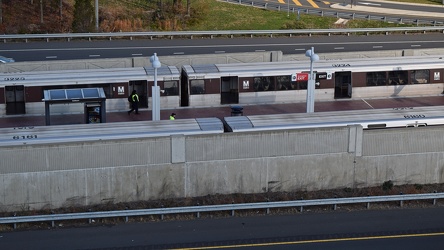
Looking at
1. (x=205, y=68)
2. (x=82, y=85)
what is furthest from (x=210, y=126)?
(x=205, y=68)

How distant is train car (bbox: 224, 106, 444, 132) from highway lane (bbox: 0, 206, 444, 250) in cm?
427

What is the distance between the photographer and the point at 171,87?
96.1ft

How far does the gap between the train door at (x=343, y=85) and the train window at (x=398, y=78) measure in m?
1.92

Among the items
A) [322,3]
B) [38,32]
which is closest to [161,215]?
[38,32]

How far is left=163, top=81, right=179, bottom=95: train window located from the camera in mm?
29173

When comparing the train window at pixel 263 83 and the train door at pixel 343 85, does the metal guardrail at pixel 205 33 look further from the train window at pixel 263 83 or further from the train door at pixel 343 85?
the train window at pixel 263 83

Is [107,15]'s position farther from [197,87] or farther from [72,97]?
[72,97]

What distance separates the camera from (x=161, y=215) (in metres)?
19.2

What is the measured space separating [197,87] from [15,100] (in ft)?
24.0

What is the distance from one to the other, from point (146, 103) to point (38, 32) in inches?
680

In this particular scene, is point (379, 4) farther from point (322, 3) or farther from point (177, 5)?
point (177, 5)

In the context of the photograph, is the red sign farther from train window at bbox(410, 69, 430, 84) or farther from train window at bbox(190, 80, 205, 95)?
train window at bbox(410, 69, 430, 84)

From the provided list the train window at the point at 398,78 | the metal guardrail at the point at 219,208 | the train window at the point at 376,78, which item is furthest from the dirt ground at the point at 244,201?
the train window at the point at 398,78

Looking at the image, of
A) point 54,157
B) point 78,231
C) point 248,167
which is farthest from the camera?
point 248,167
